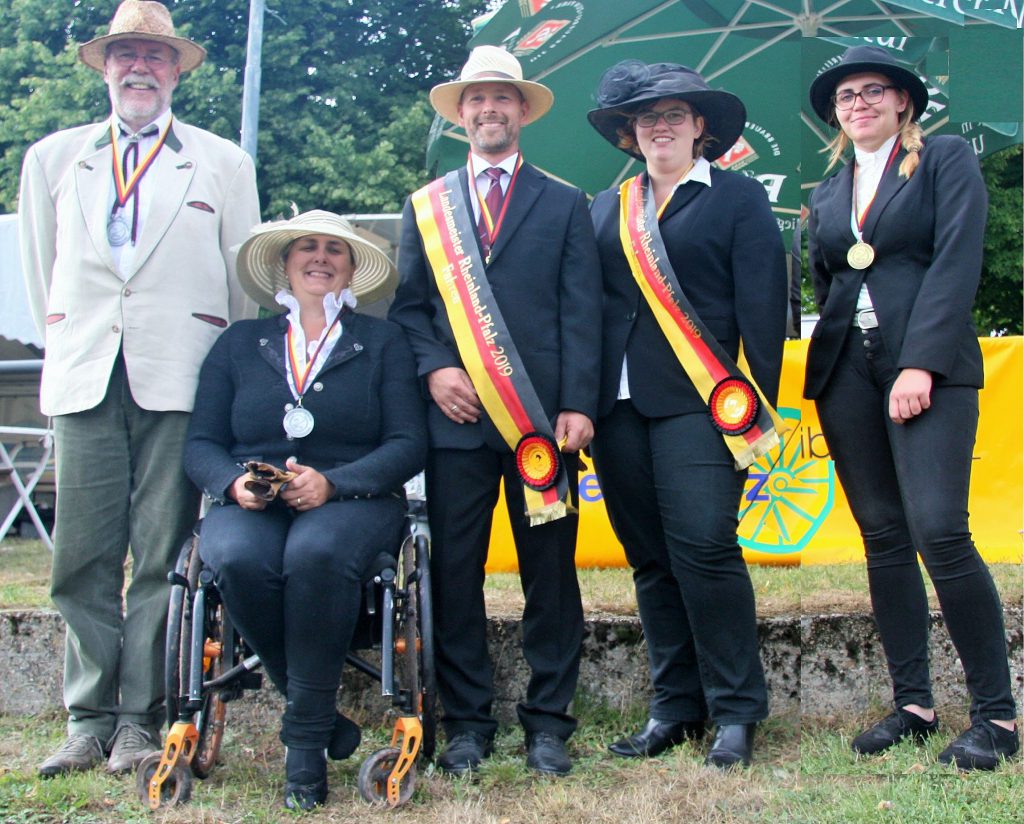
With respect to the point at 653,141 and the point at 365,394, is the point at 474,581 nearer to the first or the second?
the point at 365,394

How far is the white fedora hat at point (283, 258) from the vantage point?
3334mm

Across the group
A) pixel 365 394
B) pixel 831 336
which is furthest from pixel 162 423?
pixel 831 336

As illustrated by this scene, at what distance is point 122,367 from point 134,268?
276 millimetres

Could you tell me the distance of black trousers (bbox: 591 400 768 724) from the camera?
3100 millimetres

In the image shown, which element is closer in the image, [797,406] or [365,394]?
[365,394]

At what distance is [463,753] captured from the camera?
313 cm

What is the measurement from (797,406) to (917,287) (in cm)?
214

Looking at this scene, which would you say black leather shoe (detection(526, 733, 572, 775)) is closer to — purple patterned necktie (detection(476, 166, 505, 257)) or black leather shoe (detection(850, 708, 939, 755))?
black leather shoe (detection(850, 708, 939, 755))

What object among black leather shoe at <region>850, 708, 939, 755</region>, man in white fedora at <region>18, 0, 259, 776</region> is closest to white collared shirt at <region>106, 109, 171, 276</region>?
man in white fedora at <region>18, 0, 259, 776</region>

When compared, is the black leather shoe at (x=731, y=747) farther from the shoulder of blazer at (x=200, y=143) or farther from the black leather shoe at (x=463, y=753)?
the shoulder of blazer at (x=200, y=143)

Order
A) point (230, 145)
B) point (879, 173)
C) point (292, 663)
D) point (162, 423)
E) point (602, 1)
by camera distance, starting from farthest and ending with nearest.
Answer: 1. point (602, 1)
2. point (230, 145)
3. point (162, 423)
4. point (879, 173)
5. point (292, 663)

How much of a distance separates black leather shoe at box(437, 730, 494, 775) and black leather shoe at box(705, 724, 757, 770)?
58cm

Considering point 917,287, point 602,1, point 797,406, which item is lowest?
point 797,406

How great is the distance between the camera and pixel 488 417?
3.16 metres
